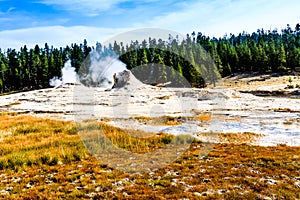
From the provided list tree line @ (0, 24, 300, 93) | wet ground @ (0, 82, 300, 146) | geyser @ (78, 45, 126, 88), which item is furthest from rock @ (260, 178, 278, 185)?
tree line @ (0, 24, 300, 93)

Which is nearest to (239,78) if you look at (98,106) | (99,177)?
(98,106)

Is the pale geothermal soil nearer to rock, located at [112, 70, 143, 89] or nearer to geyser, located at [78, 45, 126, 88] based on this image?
rock, located at [112, 70, 143, 89]

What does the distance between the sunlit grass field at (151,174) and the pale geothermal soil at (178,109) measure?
598 centimetres

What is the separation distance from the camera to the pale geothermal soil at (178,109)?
1145 inches

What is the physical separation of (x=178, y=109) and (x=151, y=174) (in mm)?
32999

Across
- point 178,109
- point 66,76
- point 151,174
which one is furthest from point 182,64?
point 151,174

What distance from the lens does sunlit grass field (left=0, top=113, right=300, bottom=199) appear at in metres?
12.0

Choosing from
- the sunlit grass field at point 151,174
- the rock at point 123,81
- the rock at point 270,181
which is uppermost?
the rock at point 123,81

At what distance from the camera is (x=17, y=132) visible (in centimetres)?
2756

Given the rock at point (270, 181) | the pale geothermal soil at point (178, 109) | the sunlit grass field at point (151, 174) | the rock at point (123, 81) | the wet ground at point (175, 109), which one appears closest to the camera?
the sunlit grass field at point (151, 174)

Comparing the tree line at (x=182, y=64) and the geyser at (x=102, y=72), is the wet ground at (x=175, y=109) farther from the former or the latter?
the tree line at (x=182, y=64)

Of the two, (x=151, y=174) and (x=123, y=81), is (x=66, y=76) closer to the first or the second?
(x=123, y=81)

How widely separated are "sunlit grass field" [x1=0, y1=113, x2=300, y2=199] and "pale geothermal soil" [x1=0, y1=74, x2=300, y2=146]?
5977 millimetres

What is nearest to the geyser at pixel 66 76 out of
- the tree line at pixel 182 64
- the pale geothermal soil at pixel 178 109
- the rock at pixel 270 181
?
the tree line at pixel 182 64
